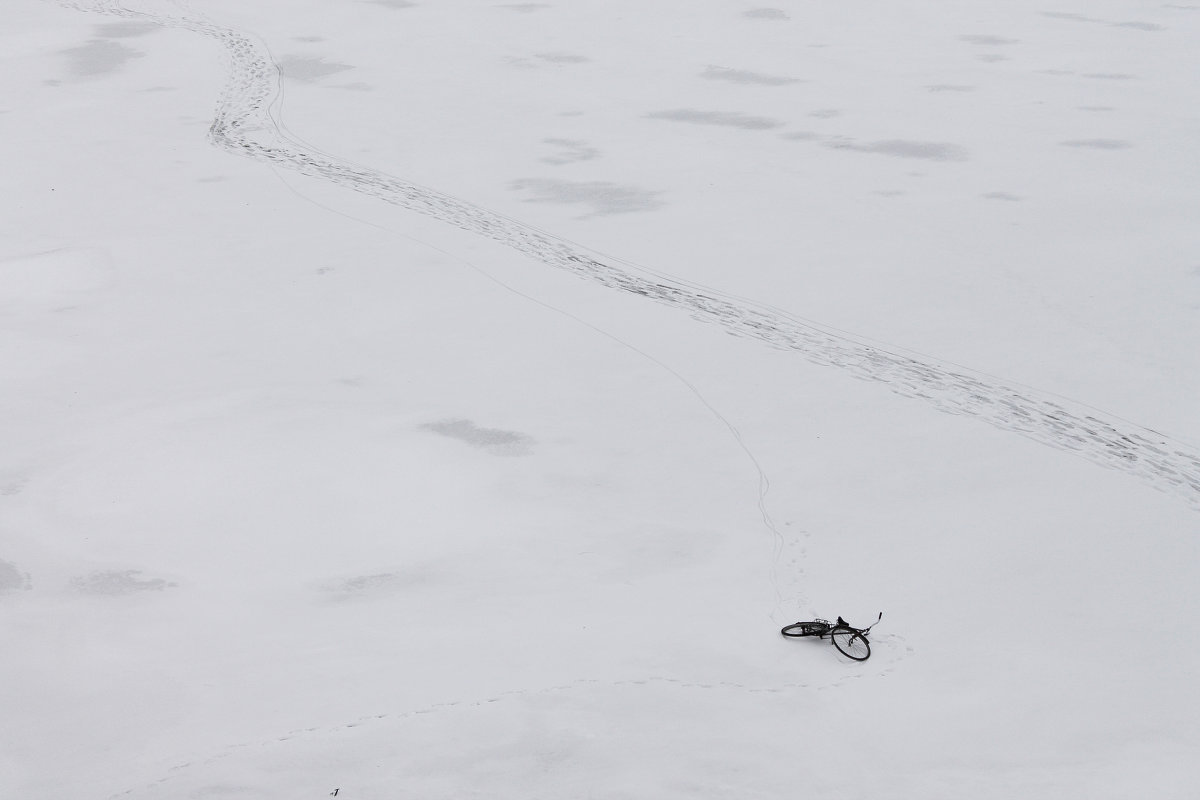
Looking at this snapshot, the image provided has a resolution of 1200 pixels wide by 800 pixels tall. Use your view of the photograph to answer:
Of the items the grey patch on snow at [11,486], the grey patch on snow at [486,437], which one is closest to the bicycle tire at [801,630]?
the grey patch on snow at [486,437]

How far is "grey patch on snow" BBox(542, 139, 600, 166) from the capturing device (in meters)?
16.5

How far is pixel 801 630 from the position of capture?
8.23 m

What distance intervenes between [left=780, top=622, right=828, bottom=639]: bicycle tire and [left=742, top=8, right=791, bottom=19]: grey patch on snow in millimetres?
16907

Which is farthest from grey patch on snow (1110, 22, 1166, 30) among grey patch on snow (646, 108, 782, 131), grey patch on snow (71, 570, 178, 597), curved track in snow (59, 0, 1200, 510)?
grey patch on snow (71, 570, 178, 597)

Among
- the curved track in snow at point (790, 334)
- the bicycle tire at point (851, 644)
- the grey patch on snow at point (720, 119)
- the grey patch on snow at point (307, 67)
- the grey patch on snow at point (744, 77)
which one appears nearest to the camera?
the bicycle tire at point (851, 644)

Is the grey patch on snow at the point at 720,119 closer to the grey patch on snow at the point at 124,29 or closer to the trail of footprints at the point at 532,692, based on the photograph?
the grey patch on snow at the point at 124,29

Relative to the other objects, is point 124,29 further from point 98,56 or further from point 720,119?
point 720,119

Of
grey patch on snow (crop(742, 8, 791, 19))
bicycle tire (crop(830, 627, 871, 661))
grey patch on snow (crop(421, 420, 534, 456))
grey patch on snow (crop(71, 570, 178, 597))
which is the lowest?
bicycle tire (crop(830, 627, 871, 661))

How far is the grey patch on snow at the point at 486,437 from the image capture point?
34.2 ft

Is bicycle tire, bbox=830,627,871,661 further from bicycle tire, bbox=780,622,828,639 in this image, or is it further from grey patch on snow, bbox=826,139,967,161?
grey patch on snow, bbox=826,139,967,161

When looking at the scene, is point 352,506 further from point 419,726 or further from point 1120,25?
point 1120,25

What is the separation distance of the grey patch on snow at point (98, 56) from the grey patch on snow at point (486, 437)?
12.5 metres

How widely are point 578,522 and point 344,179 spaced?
8327 millimetres

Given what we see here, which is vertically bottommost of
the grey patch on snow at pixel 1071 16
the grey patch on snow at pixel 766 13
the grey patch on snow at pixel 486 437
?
the grey patch on snow at pixel 486 437
